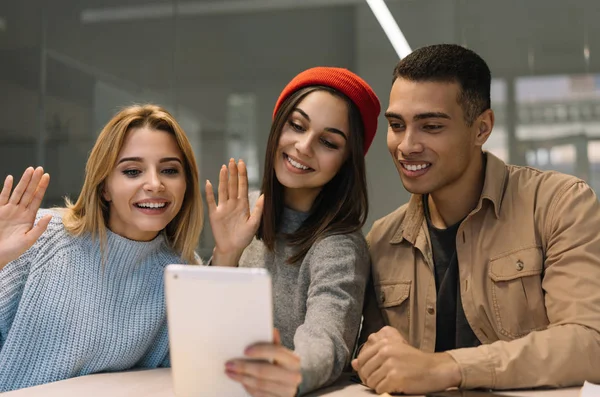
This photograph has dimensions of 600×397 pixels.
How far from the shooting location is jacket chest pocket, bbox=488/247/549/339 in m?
1.57

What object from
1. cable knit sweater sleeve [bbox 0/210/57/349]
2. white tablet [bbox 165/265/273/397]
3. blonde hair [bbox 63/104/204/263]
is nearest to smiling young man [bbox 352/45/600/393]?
white tablet [bbox 165/265/273/397]

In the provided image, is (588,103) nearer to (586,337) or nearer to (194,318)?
(586,337)

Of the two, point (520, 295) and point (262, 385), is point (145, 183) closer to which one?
point (262, 385)

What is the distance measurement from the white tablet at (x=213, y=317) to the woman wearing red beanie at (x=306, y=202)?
0.48 meters

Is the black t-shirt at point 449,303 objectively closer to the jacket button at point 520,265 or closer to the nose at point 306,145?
the jacket button at point 520,265

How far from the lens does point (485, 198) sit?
1.68m

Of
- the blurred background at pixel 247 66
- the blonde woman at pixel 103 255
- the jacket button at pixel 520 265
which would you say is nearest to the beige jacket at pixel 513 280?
the jacket button at pixel 520 265

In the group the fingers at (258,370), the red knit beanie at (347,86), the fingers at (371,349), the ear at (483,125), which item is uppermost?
the red knit beanie at (347,86)

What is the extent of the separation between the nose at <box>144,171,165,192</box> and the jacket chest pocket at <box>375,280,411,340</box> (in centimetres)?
69

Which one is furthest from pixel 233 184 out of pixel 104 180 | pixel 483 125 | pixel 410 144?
pixel 483 125

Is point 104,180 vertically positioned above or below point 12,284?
above

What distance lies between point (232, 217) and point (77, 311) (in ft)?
1.60

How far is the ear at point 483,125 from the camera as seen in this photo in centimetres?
177

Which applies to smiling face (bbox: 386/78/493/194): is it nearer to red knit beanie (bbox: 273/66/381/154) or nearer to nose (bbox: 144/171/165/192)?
red knit beanie (bbox: 273/66/381/154)
